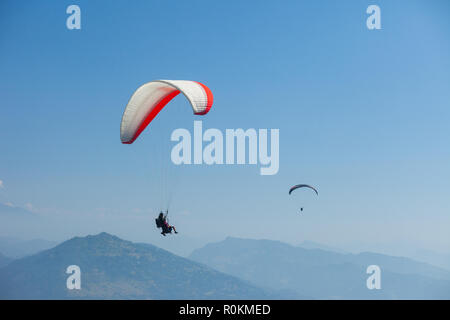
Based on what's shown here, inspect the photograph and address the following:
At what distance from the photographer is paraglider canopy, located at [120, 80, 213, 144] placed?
27.8 m

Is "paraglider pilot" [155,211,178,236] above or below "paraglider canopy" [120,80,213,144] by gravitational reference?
below

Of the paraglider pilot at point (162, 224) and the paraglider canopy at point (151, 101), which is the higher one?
the paraglider canopy at point (151, 101)

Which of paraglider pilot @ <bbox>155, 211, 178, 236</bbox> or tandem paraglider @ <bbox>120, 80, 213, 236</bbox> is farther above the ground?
tandem paraglider @ <bbox>120, 80, 213, 236</bbox>

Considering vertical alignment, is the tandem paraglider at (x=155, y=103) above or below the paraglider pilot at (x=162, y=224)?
above

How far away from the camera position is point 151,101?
3155 cm

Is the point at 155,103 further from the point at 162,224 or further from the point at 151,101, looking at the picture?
the point at 162,224

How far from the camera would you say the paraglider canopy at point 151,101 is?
2783 centimetres

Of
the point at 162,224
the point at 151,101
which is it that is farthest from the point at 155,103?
the point at 162,224
